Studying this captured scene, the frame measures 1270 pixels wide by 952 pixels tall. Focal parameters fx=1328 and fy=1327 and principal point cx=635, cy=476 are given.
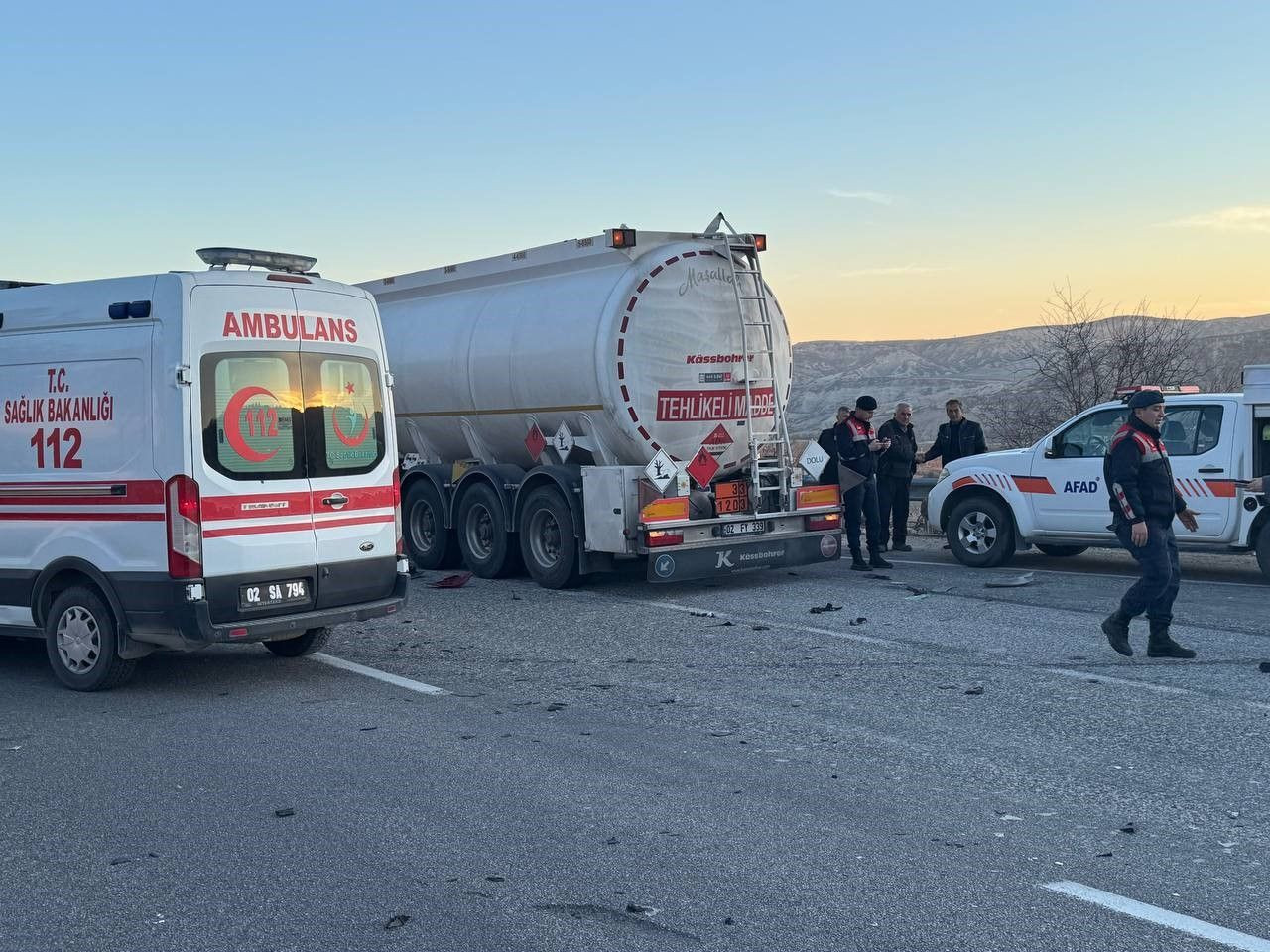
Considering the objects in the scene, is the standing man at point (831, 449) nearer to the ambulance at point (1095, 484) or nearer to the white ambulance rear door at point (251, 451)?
the ambulance at point (1095, 484)

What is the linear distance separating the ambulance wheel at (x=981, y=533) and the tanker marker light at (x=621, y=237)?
15.9 ft

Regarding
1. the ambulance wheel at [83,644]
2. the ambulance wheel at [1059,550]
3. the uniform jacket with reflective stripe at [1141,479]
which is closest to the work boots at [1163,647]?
the uniform jacket with reflective stripe at [1141,479]

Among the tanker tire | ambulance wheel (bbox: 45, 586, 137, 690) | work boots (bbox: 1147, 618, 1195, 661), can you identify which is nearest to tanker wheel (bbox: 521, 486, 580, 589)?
the tanker tire

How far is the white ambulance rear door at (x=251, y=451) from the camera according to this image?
7.97m

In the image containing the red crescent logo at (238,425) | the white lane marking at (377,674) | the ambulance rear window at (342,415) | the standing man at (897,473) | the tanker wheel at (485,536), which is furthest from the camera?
the standing man at (897,473)

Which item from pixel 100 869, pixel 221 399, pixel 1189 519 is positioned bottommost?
pixel 100 869

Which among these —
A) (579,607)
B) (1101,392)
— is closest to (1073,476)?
(579,607)

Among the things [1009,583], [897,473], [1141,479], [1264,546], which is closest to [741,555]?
[1009,583]

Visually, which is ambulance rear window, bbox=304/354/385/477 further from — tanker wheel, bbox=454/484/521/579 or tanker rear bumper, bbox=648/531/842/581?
tanker wheel, bbox=454/484/521/579

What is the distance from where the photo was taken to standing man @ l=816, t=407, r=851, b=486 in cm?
1380

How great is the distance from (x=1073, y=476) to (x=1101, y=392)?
7.83 metres

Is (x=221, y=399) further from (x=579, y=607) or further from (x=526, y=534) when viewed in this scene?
(x=526, y=534)

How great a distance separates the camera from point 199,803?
596cm

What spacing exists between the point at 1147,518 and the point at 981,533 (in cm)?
543
